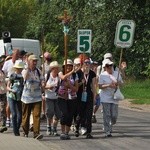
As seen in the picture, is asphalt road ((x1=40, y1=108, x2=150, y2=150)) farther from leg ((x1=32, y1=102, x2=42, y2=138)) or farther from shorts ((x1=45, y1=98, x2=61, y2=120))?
shorts ((x1=45, y1=98, x2=61, y2=120))

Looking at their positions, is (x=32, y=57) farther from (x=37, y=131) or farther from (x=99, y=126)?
(x=99, y=126)

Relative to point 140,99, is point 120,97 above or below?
above

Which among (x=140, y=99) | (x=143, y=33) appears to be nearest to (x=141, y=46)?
(x=143, y=33)

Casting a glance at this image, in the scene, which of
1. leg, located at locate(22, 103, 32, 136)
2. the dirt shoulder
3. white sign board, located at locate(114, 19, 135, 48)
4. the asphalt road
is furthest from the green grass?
leg, located at locate(22, 103, 32, 136)

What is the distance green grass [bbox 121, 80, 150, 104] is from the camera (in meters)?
27.8

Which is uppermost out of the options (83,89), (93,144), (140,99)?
(83,89)

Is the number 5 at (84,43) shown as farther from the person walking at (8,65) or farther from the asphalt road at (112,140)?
the asphalt road at (112,140)

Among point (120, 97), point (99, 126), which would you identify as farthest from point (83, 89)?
point (99, 126)

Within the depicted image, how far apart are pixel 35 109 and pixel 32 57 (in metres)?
1.10

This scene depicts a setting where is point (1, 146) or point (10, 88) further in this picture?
point (10, 88)

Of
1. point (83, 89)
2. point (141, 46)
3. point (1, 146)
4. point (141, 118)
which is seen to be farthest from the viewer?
point (141, 46)

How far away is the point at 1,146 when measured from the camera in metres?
11.4

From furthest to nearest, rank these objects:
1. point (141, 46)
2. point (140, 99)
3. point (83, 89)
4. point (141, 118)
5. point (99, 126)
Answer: point (141, 46) → point (140, 99) → point (141, 118) → point (99, 126) → point (83, 89)

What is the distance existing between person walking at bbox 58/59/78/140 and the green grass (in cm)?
1331
